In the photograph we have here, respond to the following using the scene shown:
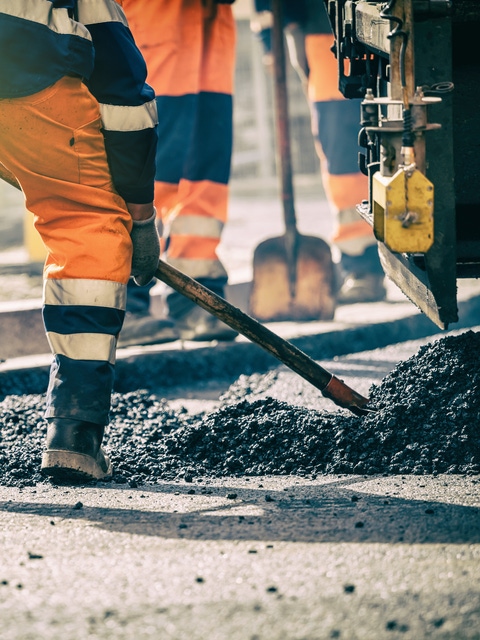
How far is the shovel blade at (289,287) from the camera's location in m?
5.20

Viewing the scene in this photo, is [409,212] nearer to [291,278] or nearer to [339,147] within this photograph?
[291,278]

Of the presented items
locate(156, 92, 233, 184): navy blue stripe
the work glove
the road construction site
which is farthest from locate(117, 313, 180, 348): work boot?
the work glove

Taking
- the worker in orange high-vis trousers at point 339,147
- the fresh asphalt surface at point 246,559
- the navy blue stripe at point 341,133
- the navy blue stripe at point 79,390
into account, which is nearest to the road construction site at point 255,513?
the fresh asphalt surface at point 246,559

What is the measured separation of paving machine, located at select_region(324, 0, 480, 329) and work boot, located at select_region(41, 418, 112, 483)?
0.89 meters

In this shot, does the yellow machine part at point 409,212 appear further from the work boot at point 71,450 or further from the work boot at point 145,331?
the work boot at point 145,331

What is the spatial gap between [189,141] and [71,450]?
7.21 ft

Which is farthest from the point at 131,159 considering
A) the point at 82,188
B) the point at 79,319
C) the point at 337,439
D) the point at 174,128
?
the point at 174,128

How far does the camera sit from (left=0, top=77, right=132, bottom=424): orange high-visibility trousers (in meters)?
2.59

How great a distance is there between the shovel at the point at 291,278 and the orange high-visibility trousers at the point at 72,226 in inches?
102

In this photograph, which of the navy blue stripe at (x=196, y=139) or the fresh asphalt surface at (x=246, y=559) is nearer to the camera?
the fresh asphalt surface at (x=246, y=559)

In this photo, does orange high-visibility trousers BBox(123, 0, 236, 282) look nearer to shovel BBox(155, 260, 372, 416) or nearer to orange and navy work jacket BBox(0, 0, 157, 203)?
shovel BBox(155, 260, 372, 416)

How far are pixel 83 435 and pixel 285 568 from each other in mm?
844

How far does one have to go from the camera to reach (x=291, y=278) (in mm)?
5223

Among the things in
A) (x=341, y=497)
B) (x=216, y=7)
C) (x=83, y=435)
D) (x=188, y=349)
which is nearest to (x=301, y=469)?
(x=341, y=497)
